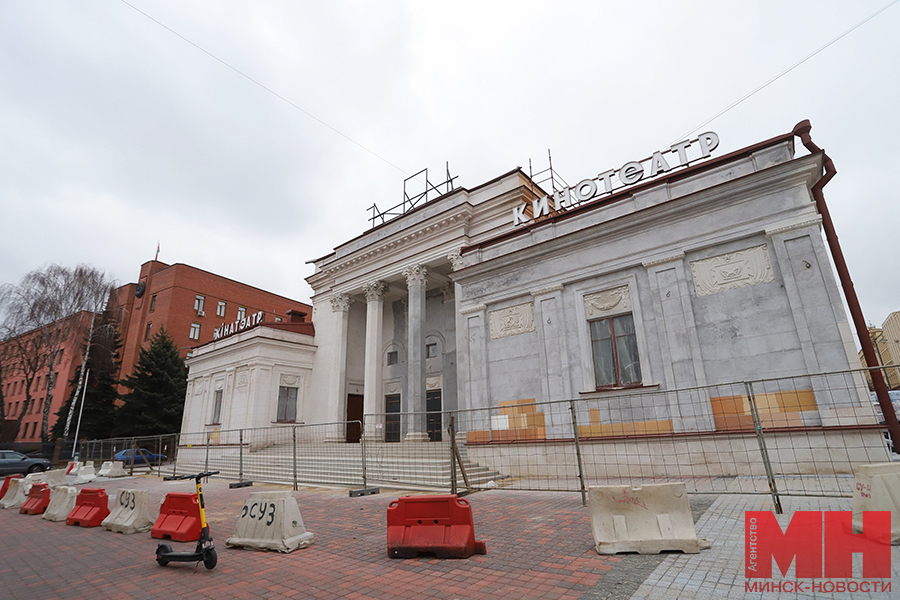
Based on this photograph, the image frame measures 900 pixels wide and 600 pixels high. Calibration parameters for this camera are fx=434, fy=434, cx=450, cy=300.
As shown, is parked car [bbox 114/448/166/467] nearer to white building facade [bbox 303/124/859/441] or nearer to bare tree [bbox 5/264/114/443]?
bare tree [bbox 5/264/114/443]

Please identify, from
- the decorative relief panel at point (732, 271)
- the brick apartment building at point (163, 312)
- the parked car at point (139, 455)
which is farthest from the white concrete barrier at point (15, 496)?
the brick apartment building at point (163, 312)

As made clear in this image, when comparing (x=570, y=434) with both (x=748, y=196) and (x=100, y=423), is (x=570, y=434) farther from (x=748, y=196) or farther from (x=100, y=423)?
(x=100, y=423)

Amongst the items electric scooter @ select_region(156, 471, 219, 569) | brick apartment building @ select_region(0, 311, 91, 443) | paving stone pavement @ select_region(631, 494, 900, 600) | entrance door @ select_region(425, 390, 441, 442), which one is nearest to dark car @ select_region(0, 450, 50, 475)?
brick apartment building @ select_region(0, 311, 91, 443)

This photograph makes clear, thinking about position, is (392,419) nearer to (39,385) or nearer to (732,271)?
(732,271)

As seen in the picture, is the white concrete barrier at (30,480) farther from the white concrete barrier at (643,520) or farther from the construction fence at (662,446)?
the white concrete barrier at (643,520)

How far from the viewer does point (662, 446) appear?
11.1 metres

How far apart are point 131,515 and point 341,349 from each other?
65.5 ft

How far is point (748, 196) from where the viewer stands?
11250 mm

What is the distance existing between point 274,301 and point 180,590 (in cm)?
5261

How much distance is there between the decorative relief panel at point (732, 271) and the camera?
1095cm

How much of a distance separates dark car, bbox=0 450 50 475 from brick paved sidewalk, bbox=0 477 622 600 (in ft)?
76.0

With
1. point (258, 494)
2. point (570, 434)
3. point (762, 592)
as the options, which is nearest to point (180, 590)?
point (258, 494)

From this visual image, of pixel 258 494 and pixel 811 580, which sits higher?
pixel 258 494

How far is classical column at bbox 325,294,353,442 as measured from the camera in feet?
89.5
